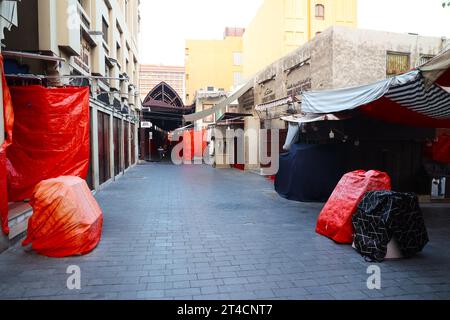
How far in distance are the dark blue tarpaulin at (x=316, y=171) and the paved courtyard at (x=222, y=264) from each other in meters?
1.66

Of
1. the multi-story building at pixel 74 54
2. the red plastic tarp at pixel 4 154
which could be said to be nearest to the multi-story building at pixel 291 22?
the multi-story building at pixel 74 54

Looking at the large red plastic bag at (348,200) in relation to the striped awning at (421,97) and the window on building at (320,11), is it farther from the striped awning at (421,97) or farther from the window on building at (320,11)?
the window on building at (320,11)

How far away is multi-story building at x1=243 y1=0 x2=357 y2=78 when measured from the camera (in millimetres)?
25641

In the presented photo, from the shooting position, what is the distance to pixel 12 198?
6.99m

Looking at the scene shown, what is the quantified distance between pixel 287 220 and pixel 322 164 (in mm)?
2807

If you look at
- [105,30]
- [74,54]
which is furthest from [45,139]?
[105,30]

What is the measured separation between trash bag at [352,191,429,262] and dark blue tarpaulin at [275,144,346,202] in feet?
14.5

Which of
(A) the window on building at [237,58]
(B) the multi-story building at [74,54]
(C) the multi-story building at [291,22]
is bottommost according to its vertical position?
(B) the multi-story building at [74,54]

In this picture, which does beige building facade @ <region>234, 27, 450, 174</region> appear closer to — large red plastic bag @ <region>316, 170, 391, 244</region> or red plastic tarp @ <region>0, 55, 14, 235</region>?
large red plastic bag @ <region>316, 170, 391, 244</region>

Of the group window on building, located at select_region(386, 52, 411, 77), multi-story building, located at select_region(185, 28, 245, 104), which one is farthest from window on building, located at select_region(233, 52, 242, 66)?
window on building, located at select_region(386, 52, 411, 77)

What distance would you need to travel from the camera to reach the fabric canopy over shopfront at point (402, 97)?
14.7ft
